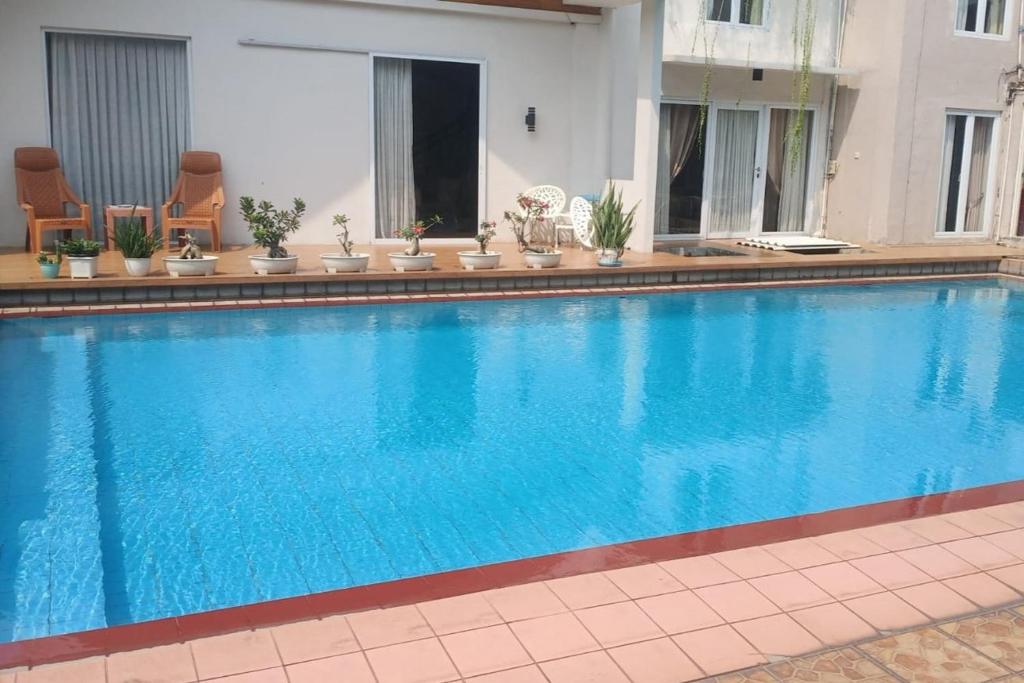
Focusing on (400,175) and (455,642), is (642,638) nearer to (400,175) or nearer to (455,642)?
(455,642)

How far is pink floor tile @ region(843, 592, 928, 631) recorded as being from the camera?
3.01 m

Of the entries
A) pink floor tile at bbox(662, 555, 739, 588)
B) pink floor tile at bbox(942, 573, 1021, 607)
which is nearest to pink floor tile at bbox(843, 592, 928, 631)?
pink floor tile at bbox(942, 573, 1021, 607)

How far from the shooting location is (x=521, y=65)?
481 inches

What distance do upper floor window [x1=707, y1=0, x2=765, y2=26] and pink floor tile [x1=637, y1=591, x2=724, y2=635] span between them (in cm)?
1164

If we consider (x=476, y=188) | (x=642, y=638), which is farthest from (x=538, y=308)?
(x=642, y=638)

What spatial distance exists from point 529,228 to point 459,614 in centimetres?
990

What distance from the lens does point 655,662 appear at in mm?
2746

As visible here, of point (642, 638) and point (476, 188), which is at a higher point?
point (476, 188)

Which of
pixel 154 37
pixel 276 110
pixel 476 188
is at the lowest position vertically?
pixel 476 188

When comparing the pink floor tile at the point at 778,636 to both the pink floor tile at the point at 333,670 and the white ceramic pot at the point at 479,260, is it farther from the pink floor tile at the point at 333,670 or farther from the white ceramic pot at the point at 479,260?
the white ceramic pot at the point at 479,260

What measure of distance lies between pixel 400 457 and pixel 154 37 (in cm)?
747

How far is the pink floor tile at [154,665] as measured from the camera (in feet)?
8.50

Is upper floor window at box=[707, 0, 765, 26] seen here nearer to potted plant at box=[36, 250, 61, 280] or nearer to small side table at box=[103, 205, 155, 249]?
small side table at box=[103, 205, 155, 249]

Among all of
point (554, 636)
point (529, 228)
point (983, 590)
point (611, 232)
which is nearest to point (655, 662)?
point (554, 636)
